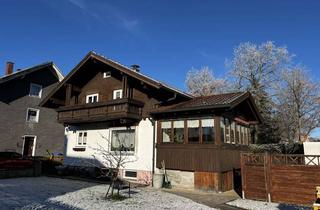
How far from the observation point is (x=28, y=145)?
29.7 m

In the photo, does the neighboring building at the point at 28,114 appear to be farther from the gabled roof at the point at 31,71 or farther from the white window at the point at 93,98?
the white window at the point at 93,98

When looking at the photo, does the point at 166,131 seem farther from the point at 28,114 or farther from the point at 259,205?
the point at 28,114

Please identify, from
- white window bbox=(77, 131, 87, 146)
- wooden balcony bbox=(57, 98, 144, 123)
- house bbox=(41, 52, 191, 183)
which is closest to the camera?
wooden balcony bbox=(57, 98, 144, 123)

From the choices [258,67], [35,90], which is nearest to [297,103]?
[258,67]

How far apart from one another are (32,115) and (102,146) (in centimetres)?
1473

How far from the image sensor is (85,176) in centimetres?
1925

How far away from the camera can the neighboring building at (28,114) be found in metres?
27.5

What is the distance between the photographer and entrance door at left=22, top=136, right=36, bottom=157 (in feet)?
96.2

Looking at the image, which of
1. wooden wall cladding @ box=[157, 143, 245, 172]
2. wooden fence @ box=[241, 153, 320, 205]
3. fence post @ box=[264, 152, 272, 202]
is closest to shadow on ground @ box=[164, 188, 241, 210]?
wooden fence @ box=[241, 153, 320, 205]

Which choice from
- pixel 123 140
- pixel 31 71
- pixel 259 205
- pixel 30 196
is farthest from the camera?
pixel 31 71

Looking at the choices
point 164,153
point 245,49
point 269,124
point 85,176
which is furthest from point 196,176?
point 245,49

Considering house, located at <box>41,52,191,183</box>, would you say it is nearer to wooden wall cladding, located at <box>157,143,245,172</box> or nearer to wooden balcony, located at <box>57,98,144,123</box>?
wooden balcony, located at <box>57,98,144,123</box>

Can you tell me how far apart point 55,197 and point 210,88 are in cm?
3518

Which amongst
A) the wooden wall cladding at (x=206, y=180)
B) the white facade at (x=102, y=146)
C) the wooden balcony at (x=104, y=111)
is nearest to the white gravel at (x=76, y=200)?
the wooden wall cladding at (x=206, y=180)
